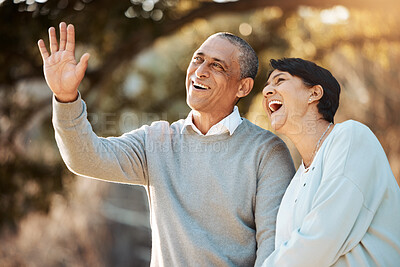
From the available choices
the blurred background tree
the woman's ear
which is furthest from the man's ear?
the blurred background tree

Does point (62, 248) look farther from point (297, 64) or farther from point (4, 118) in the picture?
point (297, 64)

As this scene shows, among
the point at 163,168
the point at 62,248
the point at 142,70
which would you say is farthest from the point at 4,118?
the point at 62,248

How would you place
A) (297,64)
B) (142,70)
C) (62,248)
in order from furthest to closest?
(62,248) < (142,70) < (297,64)

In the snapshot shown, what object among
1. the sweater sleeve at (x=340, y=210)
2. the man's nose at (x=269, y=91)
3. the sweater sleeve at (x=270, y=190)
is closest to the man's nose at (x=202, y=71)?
the man's nose at (x=269, y=91)

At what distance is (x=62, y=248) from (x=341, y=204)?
6.80 meters

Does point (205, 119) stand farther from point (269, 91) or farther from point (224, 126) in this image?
point (269, 91)

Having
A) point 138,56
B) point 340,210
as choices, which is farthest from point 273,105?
point 138,56

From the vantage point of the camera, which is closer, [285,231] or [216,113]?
[285,231]

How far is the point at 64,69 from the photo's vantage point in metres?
1.82

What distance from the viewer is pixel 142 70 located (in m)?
5.35

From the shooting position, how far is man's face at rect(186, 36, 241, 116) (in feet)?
6.84

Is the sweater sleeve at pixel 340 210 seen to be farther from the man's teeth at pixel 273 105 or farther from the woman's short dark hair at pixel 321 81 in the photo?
the man's teeth at pixel 273 105

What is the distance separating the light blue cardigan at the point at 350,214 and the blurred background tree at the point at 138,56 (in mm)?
2041

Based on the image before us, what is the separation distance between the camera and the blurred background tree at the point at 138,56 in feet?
12.2
